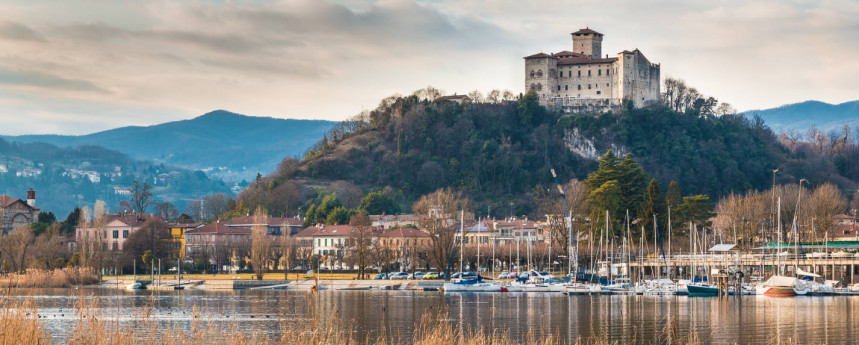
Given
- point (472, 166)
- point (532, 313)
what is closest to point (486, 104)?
point (472, 166)

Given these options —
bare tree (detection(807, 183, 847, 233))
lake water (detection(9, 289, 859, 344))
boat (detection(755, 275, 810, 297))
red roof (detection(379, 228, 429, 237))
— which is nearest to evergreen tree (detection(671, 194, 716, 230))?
bare tree (detection(807, 183, 847, 233))

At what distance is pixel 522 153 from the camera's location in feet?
588

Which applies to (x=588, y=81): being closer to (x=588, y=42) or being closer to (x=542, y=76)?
(x=542, y=76)

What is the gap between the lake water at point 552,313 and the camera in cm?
4481

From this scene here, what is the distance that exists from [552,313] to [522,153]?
122409 millimetres

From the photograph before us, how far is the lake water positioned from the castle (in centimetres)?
10287

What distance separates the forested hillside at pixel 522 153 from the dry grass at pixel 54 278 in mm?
70882

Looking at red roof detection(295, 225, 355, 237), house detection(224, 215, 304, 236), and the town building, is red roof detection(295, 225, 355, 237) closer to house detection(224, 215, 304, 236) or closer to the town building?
house detection(224, 215, 304, 236)

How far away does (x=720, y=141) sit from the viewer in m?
182

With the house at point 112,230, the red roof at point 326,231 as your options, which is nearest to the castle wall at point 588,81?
the red roof at point 326,231

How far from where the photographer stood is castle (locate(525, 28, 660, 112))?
17575 centimetres

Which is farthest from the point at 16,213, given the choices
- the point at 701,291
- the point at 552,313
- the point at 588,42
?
the point at 588,42

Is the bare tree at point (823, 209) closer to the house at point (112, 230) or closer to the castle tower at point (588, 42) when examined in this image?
the house at point (112, 230)

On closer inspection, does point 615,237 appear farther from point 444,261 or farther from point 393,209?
point 393,209
